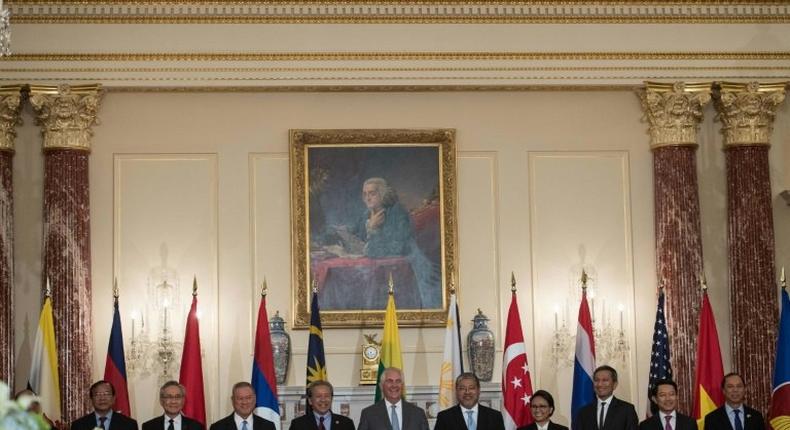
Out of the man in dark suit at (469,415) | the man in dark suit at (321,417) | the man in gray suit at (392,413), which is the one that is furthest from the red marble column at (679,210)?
the man in dark suit at (321,417)

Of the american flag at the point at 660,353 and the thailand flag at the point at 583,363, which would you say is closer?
the thailand flag at the point at 583,363

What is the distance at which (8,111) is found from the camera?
527 inches

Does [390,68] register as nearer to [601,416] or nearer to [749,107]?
[749,107]

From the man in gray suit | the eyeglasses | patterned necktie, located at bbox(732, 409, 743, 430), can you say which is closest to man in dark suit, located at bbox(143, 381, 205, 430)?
the eyeglasses

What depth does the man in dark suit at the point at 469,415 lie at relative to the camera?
10656 mm

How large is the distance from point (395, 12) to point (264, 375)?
3.87m

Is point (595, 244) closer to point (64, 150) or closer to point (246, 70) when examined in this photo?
point (246, 70)

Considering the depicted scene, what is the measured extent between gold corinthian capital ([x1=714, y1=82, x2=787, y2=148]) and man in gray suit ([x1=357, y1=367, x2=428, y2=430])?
16.5ft

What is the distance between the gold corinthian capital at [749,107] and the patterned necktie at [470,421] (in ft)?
15.3

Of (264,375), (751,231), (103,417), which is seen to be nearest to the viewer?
(103,417)

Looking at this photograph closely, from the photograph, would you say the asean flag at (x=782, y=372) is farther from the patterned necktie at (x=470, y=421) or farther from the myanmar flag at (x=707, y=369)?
the patterned necktie at (x=470, y=421)

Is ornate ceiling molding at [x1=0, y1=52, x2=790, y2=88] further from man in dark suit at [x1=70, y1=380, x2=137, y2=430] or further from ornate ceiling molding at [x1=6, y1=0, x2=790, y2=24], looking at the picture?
man in dark suit at [x1=70, y1=380, x2=137, y2=430]

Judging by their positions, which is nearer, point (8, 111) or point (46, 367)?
point (46, 367)

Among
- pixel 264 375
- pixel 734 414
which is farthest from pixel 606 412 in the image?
pixel 264 375
